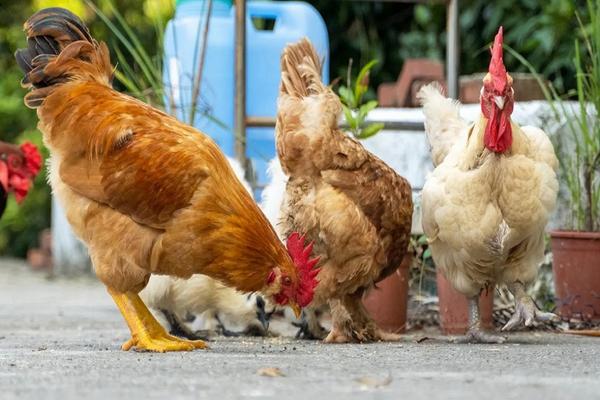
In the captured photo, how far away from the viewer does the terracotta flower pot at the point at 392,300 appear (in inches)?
299

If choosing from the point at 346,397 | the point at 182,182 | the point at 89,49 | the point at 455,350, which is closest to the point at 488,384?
the point at 346,397

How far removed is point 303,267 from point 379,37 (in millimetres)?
8294

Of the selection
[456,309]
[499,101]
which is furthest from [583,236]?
[499,101]

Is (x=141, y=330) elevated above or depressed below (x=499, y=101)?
below

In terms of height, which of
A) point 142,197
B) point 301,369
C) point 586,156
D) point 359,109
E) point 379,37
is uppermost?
point 379,37

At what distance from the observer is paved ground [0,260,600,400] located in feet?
14.0

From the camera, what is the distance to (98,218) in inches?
234

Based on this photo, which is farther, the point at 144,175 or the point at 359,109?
the point at 359,109

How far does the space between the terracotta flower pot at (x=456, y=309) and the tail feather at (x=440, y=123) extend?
2.82ft

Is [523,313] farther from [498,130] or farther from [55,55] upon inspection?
[55,55]

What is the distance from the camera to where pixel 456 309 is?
24.7 ft

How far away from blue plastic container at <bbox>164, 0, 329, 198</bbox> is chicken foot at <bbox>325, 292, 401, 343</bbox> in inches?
98.9

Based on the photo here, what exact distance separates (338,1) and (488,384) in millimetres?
9923

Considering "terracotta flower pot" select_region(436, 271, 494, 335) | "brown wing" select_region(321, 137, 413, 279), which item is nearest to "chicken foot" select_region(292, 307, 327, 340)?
"brown wing" select_region(321, 137, 413, 279)
